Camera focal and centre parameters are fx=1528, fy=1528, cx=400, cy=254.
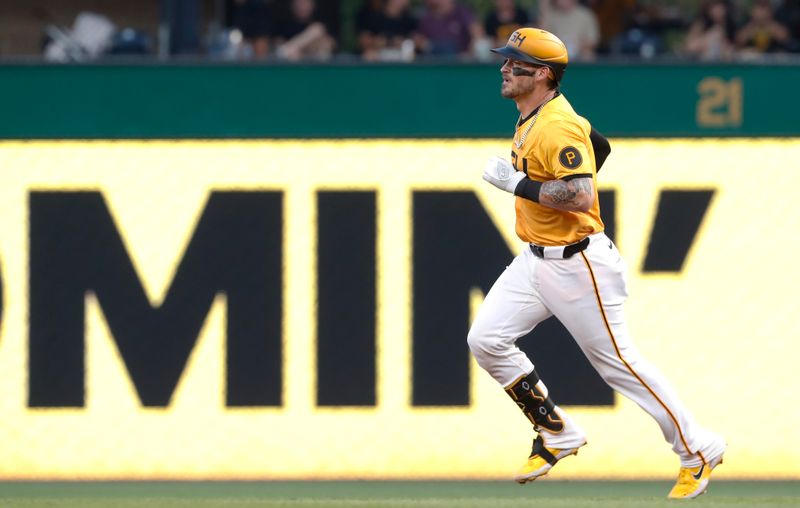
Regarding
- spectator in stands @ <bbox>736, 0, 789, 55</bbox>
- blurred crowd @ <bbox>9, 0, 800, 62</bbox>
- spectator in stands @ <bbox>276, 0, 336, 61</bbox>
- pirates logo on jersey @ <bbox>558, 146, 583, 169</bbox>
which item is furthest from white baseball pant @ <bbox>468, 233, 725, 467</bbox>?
spectator in stands @ <bbox>736, 0, 789, 55</bbox>

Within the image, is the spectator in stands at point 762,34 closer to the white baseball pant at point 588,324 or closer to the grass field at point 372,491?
the grass field at point 372,491

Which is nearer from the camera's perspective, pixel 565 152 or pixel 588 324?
pixel 565 152

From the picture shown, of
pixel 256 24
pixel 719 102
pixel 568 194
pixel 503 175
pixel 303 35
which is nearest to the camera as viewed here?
pixel 568 194

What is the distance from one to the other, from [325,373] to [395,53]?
2.66 meters

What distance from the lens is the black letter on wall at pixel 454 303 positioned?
7426 millimetres

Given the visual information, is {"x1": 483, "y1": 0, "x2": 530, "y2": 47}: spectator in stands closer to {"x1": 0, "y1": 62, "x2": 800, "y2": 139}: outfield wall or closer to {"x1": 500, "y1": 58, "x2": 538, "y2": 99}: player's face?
{"x1": 0, "y1": 62, "x2": 800, "y2": 139}: outfield wall

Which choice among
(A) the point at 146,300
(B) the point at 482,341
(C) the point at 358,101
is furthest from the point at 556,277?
(A) the point at 146,300

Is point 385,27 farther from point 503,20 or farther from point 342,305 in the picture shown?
point 342,305

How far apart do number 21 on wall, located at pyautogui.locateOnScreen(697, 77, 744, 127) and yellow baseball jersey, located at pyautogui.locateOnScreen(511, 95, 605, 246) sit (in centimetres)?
151

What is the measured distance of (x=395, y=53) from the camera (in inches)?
368

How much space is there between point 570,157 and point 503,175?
0.92 ft

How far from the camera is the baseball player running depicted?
5895 millimetres

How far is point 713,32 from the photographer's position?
10133 mm

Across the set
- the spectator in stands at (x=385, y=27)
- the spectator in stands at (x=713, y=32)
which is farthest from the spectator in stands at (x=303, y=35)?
the spectator in stands at (x=713, y=32)
